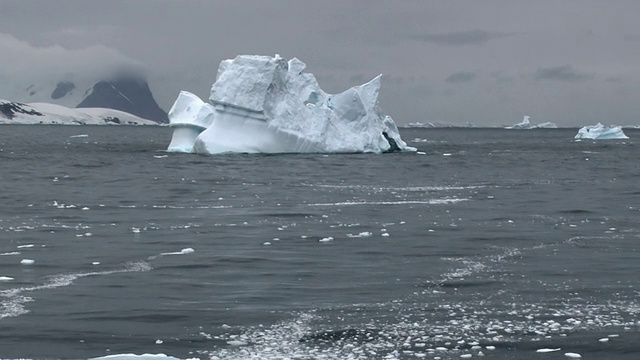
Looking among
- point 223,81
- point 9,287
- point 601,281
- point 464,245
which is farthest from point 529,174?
point 9,287

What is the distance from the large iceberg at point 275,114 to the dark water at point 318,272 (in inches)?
585

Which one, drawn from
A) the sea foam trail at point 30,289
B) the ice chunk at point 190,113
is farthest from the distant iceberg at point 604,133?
the sea foam trail at point 30,289

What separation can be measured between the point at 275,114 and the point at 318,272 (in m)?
30.1

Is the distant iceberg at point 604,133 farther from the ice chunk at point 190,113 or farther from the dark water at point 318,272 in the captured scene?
the dark water at point 318,272

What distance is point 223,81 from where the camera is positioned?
141ft

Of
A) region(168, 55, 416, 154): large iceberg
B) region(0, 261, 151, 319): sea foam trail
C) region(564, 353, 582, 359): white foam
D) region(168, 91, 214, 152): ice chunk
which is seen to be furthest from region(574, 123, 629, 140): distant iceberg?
region(564, 353, 582, 359): white foam

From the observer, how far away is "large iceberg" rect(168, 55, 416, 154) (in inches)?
1679

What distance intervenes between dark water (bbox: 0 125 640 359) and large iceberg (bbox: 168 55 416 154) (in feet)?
48.7

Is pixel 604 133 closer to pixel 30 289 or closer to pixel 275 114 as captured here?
pixel 275 114

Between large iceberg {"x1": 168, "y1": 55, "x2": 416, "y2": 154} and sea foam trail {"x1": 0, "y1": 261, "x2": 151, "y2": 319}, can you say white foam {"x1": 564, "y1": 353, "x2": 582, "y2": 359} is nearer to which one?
sea foam trail {"x1": 0, "y1": 261, "x2": 151, "y2": 319}

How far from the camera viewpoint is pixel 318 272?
13547 millimetres

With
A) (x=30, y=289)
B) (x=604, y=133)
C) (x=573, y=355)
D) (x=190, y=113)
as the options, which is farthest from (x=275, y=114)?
(x=604, y=133)

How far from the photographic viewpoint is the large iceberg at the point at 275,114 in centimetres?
4266

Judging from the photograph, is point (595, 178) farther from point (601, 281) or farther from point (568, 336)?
point (568, 336)
